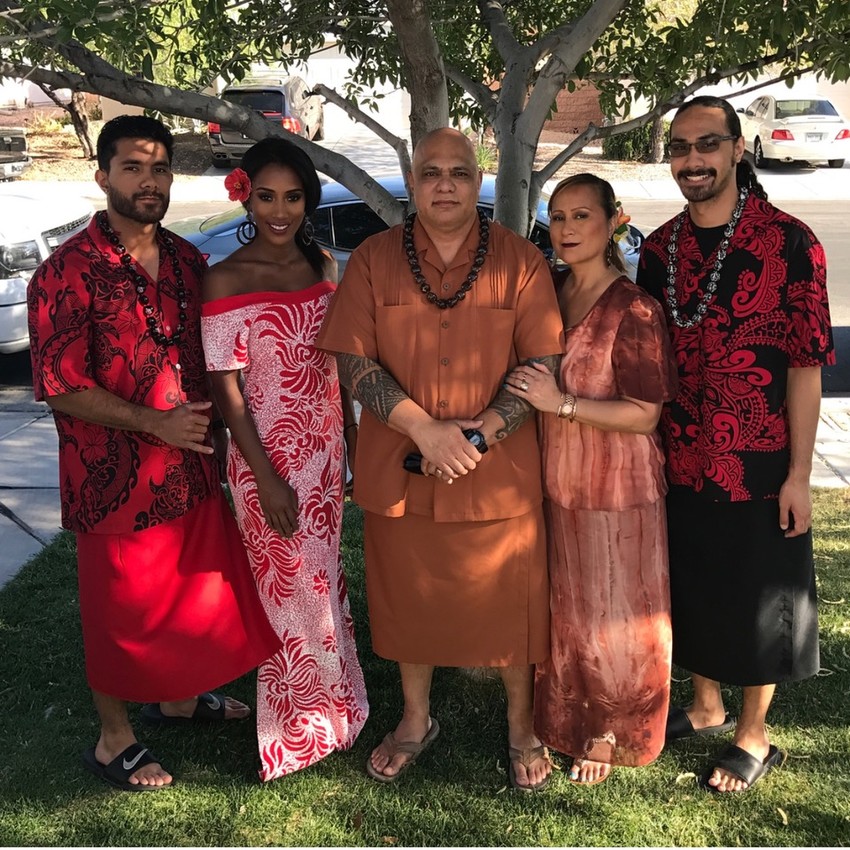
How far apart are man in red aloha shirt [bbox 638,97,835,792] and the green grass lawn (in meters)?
0.12

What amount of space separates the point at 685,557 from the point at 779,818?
0.81 metres

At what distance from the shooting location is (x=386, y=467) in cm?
300

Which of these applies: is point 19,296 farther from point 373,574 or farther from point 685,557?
point 685,557

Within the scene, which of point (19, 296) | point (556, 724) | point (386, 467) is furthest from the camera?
point (19, 296)

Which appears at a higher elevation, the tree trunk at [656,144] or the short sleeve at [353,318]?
the tree trunk at [656,144]

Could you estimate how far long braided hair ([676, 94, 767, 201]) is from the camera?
285cm

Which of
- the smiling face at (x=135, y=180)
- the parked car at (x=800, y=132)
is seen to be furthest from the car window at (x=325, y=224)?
the parked car at (x=800, y=132)

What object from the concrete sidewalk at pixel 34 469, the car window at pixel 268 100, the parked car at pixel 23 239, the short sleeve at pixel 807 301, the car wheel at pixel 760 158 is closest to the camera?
the short sleeve at pixel 807 301

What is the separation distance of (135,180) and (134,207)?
0.08m

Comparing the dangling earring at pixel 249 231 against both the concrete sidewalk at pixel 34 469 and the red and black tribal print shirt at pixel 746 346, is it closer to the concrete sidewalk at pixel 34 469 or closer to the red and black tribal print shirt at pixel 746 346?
the red and black tribal print shirt at pixel 746 346

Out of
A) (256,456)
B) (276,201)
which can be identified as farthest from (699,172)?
(256,456)

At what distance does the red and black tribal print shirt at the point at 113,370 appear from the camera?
113 inches

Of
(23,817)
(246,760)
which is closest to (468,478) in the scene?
(246,760)

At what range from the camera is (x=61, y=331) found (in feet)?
9.43
